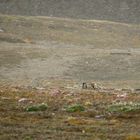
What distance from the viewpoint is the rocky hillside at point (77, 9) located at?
356ft

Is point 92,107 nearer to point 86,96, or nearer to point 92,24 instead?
point 86,96

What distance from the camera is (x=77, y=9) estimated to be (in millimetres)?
109562

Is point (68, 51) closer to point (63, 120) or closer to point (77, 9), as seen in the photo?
point (63, 120)

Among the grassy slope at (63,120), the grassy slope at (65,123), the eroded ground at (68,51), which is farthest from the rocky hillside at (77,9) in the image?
the grassy slope at (65,123)

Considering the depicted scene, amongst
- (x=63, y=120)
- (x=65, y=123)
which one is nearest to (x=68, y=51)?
(x=63, y=120)

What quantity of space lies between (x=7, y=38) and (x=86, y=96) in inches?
1752

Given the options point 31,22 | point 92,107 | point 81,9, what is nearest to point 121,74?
point 92,107

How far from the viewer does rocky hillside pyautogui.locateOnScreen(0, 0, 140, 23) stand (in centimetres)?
10856

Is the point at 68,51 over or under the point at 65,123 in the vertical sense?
under

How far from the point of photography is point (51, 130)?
14.7 meters

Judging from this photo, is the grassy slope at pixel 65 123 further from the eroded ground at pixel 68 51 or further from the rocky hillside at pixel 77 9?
the rocky hillside at pixel 77 9

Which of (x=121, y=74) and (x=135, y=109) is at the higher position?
(x=135, y=109)

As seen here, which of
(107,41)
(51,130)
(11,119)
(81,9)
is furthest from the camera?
(81,9)

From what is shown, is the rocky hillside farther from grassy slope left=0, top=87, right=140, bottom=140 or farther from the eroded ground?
grassy slope left=0, top=87, right=140, bottom=140
